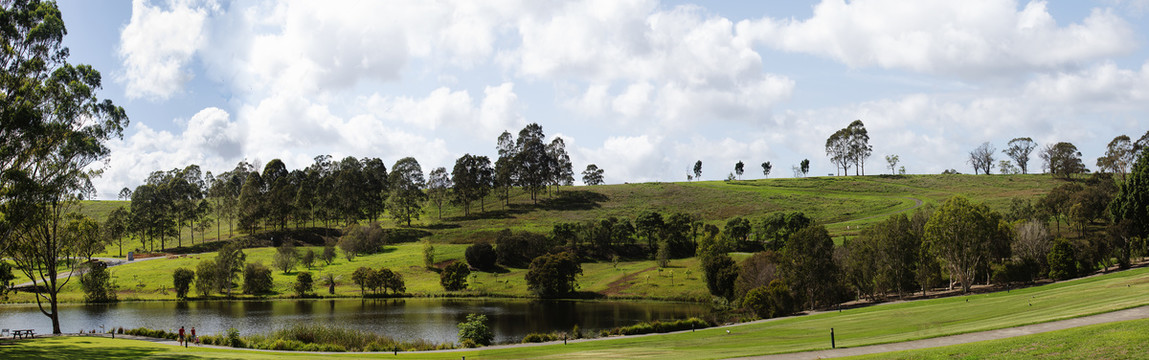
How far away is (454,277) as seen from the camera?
3558 inches

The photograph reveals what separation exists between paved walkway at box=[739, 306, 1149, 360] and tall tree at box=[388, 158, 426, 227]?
118m

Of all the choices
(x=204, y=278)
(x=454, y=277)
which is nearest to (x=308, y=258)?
(x=204, y=278)

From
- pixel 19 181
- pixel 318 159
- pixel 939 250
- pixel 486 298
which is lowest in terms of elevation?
pixel 486 298

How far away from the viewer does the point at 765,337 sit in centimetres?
3681

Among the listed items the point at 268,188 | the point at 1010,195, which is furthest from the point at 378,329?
the point at 1010,195

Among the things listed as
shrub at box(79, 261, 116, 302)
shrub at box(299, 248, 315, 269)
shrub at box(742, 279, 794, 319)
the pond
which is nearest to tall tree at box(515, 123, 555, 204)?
shrub at box(299, 248, 315, 269)

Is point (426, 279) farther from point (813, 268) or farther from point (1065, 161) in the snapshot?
point (1065, 161)

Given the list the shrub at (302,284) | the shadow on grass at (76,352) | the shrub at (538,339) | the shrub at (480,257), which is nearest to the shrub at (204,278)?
the shrub at (302,284)

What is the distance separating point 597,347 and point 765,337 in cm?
973

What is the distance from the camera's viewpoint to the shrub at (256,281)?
293 ft

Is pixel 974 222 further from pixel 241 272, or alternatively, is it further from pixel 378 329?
pixel 241 272

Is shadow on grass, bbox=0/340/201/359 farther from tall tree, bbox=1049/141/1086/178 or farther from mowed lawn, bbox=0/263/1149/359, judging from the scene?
tall tree, bbox=1049/141/1086/178

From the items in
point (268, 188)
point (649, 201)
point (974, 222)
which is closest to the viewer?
point (974, 222)

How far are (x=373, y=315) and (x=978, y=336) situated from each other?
56525 millimetres
